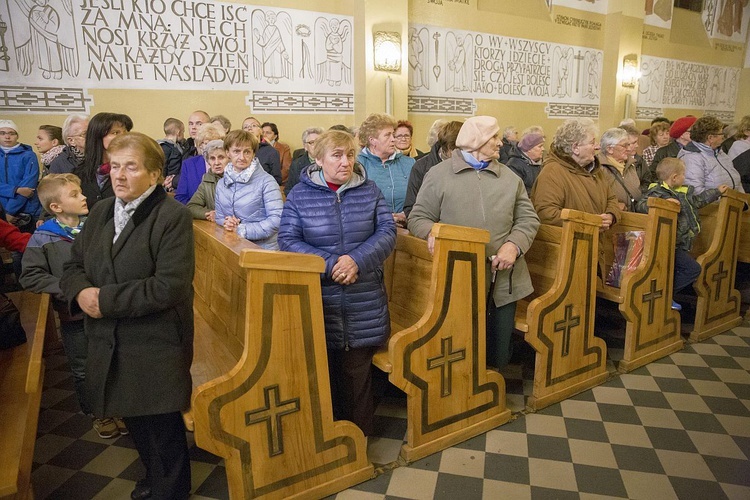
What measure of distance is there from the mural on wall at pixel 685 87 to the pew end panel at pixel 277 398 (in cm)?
1074

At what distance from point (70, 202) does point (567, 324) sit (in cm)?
294

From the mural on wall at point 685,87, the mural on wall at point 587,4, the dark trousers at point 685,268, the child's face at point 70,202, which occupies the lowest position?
the dark trousers at point 685,268

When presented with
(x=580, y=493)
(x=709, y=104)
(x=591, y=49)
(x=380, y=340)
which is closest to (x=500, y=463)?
(x=580, y=493)

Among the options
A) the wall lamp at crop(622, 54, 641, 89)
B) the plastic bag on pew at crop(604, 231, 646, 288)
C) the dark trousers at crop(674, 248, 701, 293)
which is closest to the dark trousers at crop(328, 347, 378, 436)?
the plastic bag on pew at crop(604, 231, 646, 288)

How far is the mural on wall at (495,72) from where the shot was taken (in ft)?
26.3

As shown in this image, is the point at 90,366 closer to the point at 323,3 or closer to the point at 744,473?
the point at 744,473

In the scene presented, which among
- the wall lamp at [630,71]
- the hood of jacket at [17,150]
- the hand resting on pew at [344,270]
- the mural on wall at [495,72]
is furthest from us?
the wall lamp at [630,71]

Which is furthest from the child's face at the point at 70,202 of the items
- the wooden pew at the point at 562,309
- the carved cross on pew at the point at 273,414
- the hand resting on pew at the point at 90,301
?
the wooden pew at the point at 562,309

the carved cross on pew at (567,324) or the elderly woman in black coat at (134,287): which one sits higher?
the elderly woman in black coat at (134,287)

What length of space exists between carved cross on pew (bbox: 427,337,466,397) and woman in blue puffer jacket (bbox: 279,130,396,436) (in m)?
0.32

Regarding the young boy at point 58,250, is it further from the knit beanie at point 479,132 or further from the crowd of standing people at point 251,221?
the knit beanie at point 479,132

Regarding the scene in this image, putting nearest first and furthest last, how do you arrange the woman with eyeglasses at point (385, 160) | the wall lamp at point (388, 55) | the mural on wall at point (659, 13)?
the woman with eyeglasses at point (385, 160)
the wall lamp at point (388, 55)
the mural on wall at point (659, 13)

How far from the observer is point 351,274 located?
8.11 ft

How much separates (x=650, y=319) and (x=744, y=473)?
1364 mm
